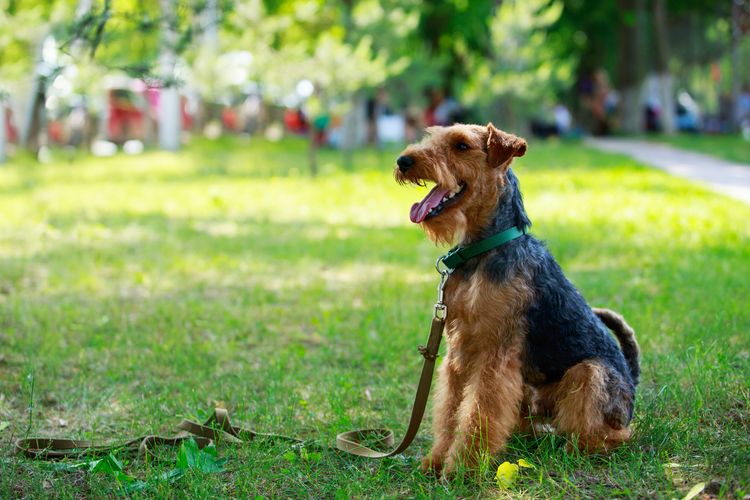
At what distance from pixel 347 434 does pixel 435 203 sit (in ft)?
3.97

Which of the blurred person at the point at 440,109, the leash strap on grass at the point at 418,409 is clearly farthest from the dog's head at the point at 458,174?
the blurred person at the point at 440,109

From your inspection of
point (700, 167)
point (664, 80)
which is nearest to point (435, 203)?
point (700, 167)

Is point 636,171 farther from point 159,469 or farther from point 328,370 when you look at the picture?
point 159,469

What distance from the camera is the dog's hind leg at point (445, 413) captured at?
378 centimetres

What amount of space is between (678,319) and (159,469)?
371cm

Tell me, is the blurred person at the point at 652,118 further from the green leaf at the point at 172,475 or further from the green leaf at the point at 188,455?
the green leaf at the point at 172,475

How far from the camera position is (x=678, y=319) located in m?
5.86

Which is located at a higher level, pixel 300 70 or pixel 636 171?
pixel 300 70

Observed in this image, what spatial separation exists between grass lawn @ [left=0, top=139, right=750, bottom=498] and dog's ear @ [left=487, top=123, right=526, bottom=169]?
1.28 metres

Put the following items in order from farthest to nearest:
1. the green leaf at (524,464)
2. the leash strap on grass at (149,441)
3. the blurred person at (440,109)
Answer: the blurred person at (440,109) < the leash strap on grass at (149,441) < the green leaf at (524,464)

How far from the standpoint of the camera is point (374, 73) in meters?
17.0

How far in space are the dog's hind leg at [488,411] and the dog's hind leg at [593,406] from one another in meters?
0.26

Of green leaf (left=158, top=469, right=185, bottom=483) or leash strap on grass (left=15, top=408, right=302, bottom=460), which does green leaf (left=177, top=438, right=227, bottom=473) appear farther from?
leash strap on grass (left=15, top=408, right=302, bottom=460)

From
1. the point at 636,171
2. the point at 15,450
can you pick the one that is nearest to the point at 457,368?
the point at 15,450
